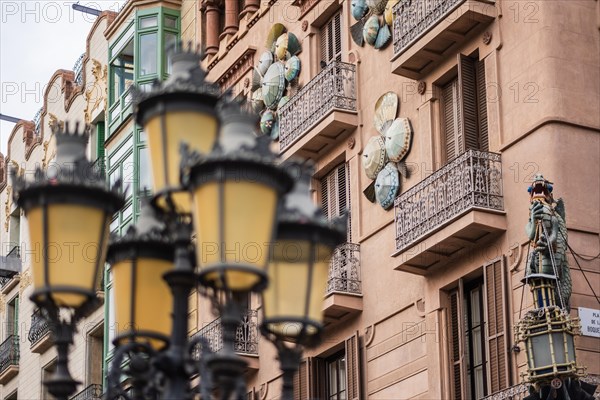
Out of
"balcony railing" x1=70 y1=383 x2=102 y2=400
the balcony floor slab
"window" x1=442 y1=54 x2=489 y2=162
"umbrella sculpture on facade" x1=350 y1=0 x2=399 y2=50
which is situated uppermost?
"umbrella sculpture on facade" x1=350 y1=0 x2=399 y2=50

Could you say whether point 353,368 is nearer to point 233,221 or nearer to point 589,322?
point 589,322

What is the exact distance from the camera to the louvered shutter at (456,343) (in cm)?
2192

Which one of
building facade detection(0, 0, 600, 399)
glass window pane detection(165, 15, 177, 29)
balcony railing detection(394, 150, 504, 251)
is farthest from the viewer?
glass window pane detection(165, 15, 177, 29)

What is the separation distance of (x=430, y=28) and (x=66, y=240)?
13.5m

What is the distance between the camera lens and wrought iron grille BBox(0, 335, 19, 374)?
1676 inches

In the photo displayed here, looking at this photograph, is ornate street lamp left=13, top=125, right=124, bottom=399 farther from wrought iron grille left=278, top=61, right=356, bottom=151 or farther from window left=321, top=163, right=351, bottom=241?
window left=321, top=163, right=351, bottom=241

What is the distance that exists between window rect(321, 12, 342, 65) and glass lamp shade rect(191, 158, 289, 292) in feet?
59.1

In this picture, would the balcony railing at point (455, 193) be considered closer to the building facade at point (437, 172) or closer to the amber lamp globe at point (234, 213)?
the building facade at point (437, 172)

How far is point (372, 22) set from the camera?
84.0 feet

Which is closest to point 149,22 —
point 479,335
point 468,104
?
point 468,104

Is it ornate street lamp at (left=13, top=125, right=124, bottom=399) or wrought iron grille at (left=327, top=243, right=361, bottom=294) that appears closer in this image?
ornate street lamp at (left=13, top=125, right=124, bottom=399)

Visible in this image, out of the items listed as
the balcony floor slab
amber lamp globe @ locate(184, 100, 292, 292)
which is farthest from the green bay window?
amber lamp globe @ locate(184, 100, 292, 292)

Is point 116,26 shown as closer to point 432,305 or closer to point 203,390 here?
point 432,305

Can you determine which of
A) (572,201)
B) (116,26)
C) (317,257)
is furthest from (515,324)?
(116,26)
